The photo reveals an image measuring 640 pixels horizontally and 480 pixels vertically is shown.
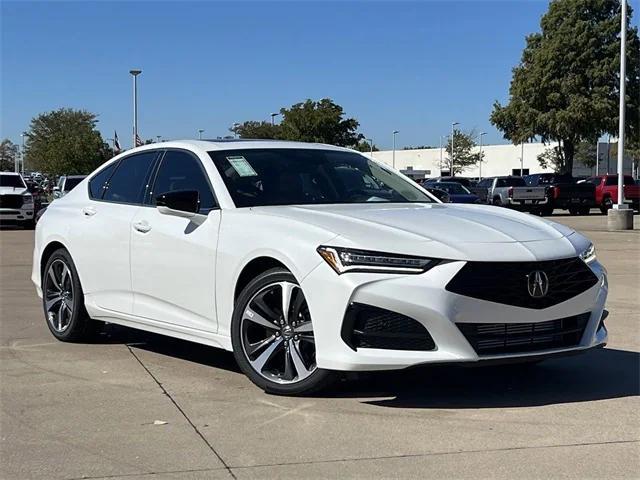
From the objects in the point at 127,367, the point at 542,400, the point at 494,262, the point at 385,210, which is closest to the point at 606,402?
the point at 542,400

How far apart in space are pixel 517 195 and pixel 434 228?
98.6 feet

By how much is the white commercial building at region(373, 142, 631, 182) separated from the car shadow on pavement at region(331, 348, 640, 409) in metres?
76.2

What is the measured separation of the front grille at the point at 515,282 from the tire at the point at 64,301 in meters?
3.54

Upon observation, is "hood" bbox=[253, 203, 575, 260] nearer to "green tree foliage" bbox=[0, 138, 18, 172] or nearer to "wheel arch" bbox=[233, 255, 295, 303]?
"wheel arch" bbox=[233, 255, 295, 303]

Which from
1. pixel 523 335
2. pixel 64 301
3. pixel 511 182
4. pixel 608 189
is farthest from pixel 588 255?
pixel 608 189

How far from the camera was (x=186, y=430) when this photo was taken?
4.61 meters

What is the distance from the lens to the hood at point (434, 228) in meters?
4.77

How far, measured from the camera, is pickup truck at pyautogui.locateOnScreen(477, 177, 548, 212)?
1344 inches

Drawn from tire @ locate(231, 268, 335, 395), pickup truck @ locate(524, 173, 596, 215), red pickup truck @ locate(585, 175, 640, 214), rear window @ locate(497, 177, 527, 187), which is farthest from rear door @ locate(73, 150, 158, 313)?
red pickup truck @ locate(585, 175, 640, 214)

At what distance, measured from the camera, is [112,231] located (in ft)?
21.4

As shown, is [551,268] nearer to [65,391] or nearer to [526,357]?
[526,357]

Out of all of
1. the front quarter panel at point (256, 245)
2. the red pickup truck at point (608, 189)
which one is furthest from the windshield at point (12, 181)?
the front quarter panel at point (256, 245)

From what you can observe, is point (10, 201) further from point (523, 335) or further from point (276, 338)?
point (523, 335)

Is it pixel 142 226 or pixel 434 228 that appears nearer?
pixel 434 228
